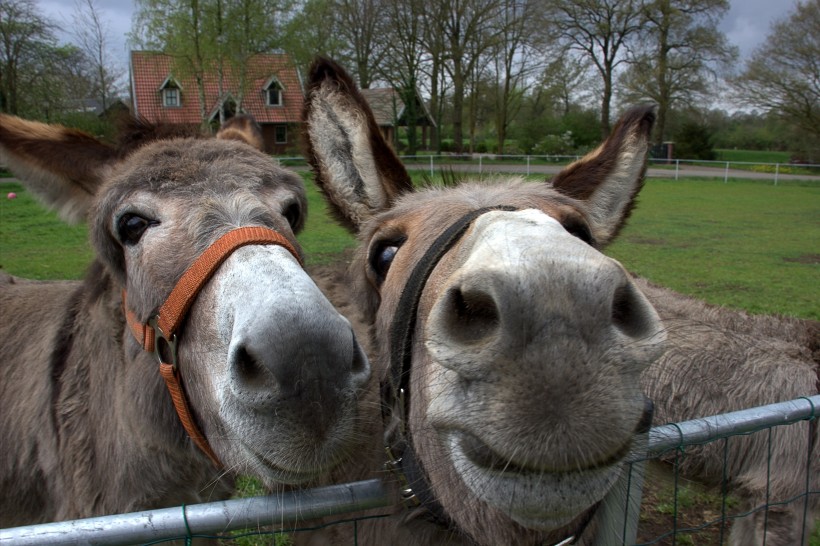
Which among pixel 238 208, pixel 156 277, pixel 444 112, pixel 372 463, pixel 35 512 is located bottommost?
pixel 35 512

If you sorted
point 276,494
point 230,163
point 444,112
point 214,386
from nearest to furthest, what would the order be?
point 276,494 → point 214,386 → point 230,163 → point 444,112

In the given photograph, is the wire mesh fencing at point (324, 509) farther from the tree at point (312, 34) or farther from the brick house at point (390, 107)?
the tree at point (312, 34)

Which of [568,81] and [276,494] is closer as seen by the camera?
[276,494]

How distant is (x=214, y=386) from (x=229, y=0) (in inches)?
1619

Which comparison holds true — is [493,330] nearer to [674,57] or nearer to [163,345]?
[163,345]

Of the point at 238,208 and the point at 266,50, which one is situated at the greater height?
the point at 266,50

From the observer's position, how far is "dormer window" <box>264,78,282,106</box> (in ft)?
147

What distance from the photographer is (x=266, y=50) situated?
38.6 meters

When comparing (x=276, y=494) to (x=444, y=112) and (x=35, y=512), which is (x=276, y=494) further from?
(x=444, y=112)

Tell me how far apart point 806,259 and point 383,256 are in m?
17.2

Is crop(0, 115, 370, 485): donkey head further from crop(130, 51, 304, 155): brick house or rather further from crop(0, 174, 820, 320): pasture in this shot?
crop(130, 51, 304, 155): brick house

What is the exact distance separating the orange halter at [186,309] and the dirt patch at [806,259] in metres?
16.8

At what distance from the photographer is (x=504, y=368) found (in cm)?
136

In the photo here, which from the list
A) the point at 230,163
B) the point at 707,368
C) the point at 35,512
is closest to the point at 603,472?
the point at 230,163
